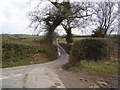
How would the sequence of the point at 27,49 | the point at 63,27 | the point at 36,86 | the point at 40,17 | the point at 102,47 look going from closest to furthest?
the point at 36,86 → the point at 102,47 → the point at 27,49 → the point at 40,17 → the point at 63,27

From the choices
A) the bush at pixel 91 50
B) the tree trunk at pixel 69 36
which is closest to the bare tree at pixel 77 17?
the tree trunk at pixel 69 36

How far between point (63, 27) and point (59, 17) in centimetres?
459

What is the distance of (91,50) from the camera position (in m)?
9.09

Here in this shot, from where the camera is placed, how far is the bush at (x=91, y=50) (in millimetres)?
8664

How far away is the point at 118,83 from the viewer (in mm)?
4738

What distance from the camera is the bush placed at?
866cm

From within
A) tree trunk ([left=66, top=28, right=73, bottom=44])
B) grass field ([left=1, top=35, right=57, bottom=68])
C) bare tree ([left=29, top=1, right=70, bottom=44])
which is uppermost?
bare tree ([left=29, top=1, right=70, bottom=44])

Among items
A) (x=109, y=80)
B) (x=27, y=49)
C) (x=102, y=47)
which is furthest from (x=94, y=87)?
(x=27, y=49)

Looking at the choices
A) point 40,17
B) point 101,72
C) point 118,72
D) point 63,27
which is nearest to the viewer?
point 118,72

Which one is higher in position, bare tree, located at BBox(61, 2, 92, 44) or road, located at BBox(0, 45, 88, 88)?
bare tree, located at BBox(61, 2, 92, 44)

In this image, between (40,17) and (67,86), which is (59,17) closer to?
(40,17)

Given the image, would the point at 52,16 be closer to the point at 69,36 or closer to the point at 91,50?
the point at 69,36

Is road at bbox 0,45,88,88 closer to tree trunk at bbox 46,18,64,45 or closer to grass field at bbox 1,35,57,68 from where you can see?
grass field at bbox 1,35,57,68

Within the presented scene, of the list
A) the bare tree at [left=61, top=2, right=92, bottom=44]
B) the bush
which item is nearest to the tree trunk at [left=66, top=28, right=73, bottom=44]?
the bare tree at [left=61, top=2, right=92, bottom=44]
